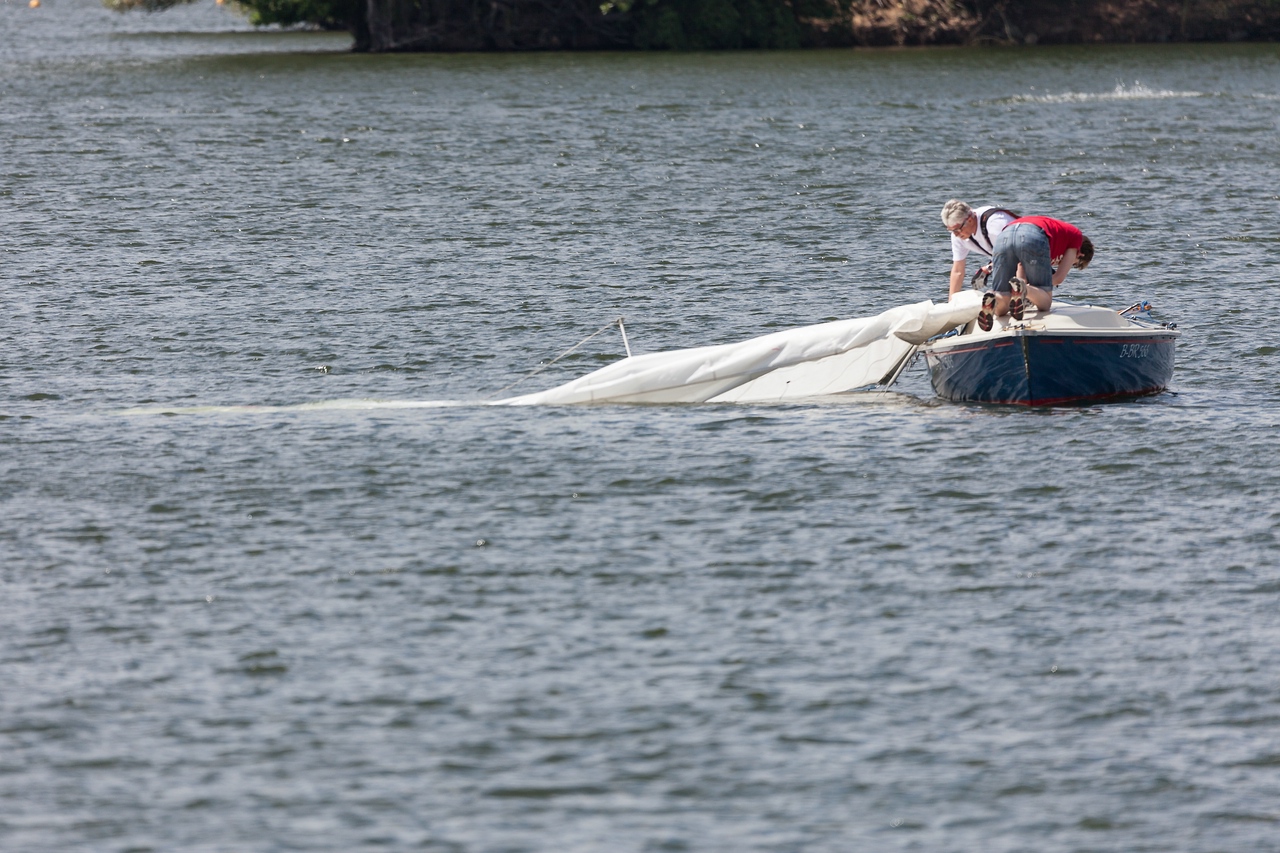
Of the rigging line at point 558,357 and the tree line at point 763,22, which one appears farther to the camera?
the tree line at point 763,22

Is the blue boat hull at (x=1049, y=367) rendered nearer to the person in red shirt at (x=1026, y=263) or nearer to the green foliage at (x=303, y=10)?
the person in red shirt at (x=1026, y=263)

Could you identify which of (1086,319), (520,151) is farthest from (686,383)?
(520,151)

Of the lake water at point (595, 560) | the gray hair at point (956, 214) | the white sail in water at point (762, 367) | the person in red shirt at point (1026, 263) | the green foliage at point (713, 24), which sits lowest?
the lake water at point (595, 560)

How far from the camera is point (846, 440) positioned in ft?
70.3

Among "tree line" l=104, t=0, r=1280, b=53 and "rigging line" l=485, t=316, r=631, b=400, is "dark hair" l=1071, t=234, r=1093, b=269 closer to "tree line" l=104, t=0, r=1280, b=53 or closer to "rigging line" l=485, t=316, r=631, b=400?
"rigging line" l=485, t=316, r=631, b=400

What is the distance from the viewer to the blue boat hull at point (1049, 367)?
22094 millimetres

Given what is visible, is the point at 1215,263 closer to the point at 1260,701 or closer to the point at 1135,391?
the point at 1135,391

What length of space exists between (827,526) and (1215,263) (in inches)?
761

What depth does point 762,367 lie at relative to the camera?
23.4m

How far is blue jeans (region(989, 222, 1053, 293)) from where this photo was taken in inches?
861

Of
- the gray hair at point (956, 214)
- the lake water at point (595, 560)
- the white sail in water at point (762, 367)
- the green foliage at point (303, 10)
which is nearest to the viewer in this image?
the lake water at point (595, 560)

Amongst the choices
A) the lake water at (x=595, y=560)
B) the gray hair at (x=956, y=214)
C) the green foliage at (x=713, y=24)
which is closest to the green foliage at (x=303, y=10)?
the green foliage at (x=713, y=24)

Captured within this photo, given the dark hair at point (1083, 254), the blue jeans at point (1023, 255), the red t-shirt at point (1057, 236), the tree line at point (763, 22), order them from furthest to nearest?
1. the tree line at point (763, 22)
2. the dark hair at point (1083, 254)
3. the red t-shirt at point (1057, 236)
4. the blue jeans at point (1023, 255)

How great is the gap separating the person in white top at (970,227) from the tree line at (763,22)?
7543 cm
